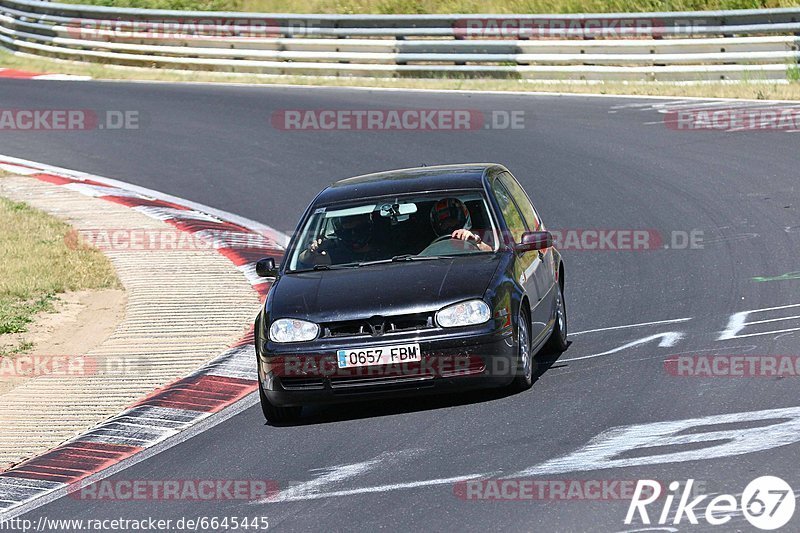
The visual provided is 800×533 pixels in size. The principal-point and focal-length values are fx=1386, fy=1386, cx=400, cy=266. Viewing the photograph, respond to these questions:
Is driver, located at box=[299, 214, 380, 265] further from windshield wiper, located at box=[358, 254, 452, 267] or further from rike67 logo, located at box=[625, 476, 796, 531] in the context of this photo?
rike67 logo, located at box=[625, 476, 796, 531]

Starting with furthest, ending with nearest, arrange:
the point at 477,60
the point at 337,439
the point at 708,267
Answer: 1. the point at 477,60
2. the point at 708,267
3. the point at 337,439

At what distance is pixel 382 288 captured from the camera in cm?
869

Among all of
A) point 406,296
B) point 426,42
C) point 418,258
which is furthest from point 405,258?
point 426,42

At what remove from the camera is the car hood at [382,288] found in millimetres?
8492

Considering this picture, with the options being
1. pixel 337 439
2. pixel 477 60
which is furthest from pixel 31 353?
pixel 477 60

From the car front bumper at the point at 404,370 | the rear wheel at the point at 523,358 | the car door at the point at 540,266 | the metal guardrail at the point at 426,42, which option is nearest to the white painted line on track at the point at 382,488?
the car front bumper at the point at 404,370

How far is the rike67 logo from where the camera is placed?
19.5 feet

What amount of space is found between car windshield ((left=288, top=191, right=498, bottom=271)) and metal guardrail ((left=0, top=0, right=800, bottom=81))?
45.7ft

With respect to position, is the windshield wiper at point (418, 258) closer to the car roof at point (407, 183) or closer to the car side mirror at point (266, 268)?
the car roof at point (407, 183)

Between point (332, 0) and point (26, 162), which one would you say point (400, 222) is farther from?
point (332, 0)

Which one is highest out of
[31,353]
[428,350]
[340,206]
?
[340,206]

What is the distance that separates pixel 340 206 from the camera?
9.75 metres

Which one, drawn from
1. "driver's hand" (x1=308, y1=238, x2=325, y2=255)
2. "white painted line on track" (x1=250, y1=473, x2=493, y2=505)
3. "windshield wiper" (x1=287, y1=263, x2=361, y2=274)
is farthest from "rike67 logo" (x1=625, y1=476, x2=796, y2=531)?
"driver's hand" (x1=308, y1=238, x2=325, y2=255)

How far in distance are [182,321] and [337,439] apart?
3996mm
